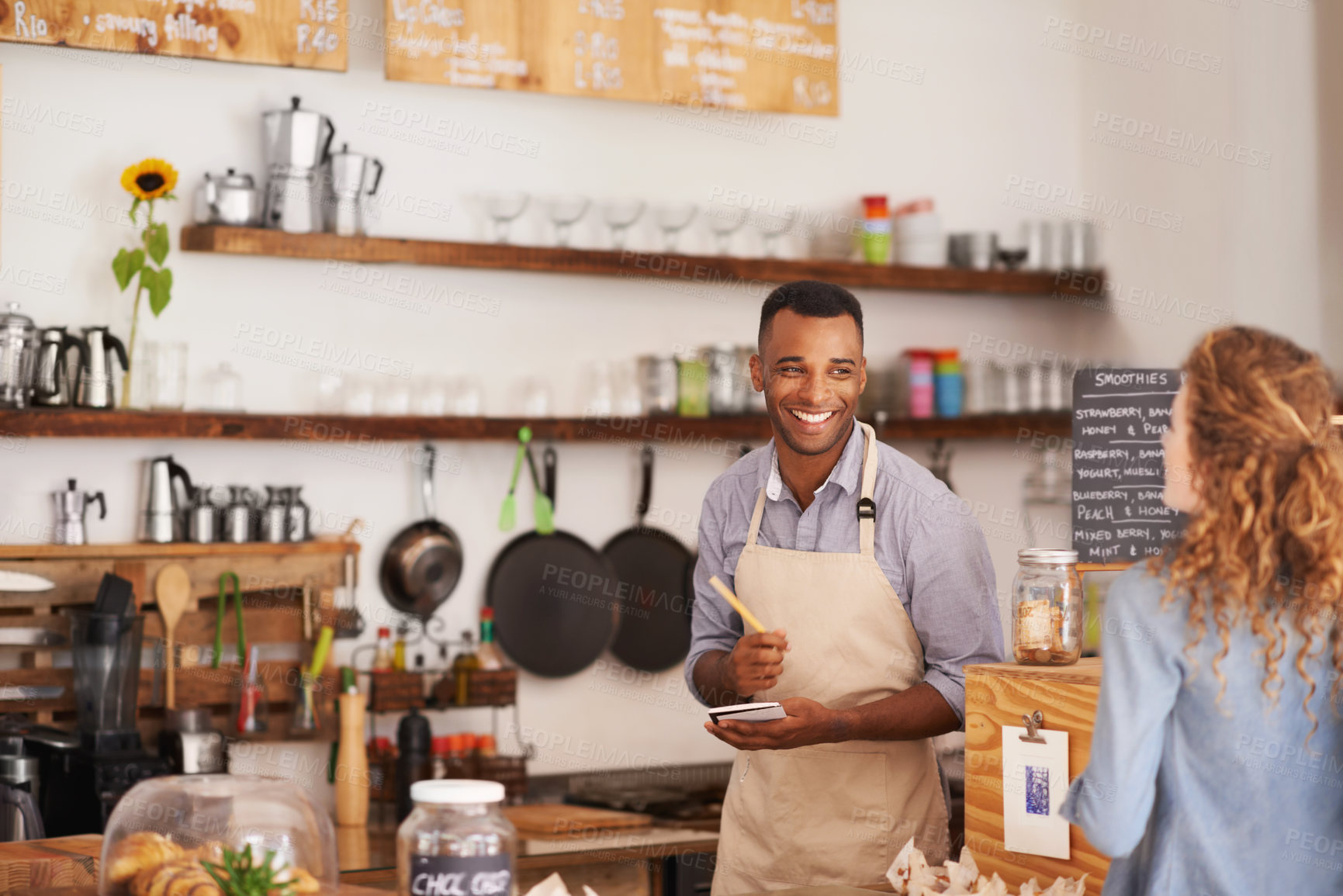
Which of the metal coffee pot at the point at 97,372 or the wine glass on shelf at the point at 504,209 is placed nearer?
the metal coffee pot at the point at 97,372

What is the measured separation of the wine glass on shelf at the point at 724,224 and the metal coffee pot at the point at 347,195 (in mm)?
1059

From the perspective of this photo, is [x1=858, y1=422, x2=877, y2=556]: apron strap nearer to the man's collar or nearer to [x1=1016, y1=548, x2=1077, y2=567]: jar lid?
the man's collar

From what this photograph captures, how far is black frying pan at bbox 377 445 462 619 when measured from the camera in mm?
4031

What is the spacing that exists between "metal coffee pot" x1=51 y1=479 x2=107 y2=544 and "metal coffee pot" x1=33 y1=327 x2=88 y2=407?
218 millimetres

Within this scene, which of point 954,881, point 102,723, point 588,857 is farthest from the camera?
point 102,723

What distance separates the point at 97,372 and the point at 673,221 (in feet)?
5.40

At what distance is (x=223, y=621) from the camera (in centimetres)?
379

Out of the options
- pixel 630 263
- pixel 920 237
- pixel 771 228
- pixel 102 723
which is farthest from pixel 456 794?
pixel 920 237

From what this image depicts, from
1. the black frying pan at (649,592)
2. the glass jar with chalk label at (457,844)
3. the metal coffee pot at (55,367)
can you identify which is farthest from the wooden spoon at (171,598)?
the glass jar with chalk label at (457,844)

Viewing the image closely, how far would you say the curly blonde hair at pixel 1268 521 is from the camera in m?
1.40

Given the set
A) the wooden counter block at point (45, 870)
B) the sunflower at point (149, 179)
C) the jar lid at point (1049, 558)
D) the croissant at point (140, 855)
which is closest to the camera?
the croissant at point (140, 855)

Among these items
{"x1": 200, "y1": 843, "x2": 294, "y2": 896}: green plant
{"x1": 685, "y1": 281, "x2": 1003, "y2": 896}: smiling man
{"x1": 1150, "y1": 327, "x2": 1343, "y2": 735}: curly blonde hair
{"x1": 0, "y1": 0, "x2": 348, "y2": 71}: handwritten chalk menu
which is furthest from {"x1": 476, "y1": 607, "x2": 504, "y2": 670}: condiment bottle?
{"x1": 1150, "y1": 327, "x2": 1343, "y2": 735}: curly blonde hair

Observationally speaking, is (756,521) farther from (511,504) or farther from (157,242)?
(157,242)

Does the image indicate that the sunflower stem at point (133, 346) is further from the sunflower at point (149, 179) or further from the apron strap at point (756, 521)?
the apron strap at point (756, 521)
